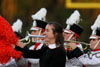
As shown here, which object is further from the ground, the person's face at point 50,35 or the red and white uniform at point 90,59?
the person's face at point 50,35

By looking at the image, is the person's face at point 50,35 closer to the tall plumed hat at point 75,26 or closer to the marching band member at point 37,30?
the marching band member at point 37,30

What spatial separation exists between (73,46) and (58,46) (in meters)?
0.77

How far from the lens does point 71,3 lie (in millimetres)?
7422

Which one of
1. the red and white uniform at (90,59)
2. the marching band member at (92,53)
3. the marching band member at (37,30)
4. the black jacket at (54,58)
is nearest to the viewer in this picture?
the black jacket at (54,58)

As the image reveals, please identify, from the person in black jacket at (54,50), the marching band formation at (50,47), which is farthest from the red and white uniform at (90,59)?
the person in black jacket at (54,50)

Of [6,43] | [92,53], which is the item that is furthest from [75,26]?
[6,43]

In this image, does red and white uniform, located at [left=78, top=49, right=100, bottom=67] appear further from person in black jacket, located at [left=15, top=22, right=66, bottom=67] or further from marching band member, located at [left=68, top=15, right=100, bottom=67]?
person in black jacket, located at [left=15, top=22, right=66, bottom=67]

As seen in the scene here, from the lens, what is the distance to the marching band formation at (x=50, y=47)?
15.1ft

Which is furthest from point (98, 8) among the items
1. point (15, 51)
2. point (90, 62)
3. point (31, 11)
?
point (15, 51)

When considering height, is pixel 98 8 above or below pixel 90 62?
above

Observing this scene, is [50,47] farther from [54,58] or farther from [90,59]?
[90,59]

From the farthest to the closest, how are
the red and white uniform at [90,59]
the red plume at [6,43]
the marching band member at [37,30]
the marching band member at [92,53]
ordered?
1. the marching band member at [37,30]
2. the red and white uniform at [90,59]
3. the marching band member at [92,53]
4. the red plume at [6,43]

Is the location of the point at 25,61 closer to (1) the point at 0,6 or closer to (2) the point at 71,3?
(2) the point at 71,3

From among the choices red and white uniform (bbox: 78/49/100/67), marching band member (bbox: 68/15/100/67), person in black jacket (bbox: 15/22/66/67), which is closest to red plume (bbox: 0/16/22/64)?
person in black jacket (bbox: 15/22/66/67)
